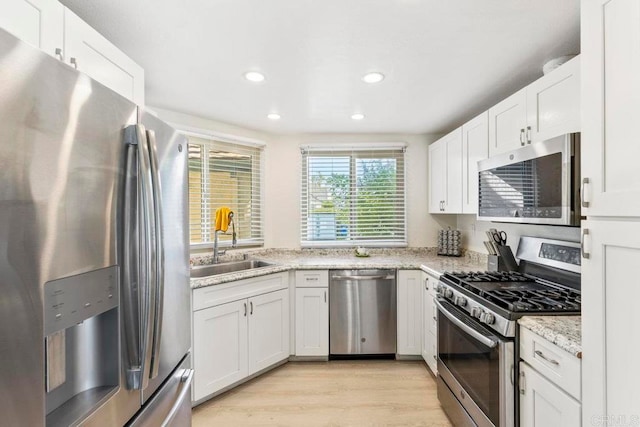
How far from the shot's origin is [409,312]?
297cm

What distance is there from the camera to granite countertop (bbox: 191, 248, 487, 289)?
2568mm

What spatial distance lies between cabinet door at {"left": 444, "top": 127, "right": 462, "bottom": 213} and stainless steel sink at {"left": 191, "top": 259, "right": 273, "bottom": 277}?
6.17 feet

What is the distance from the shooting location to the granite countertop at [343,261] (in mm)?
2568

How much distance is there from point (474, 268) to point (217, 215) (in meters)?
2.34

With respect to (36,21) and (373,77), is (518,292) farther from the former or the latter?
(36,21)

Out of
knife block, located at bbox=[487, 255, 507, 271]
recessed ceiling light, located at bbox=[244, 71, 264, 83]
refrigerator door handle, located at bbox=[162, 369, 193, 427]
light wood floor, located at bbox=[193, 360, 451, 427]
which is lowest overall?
light wood floor, located at bbox=[193, 360, 451, 427]

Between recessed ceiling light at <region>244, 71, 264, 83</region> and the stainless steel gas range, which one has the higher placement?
recessed ceiling light at <region>244, 71, 264, 83</region>

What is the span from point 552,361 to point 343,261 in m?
2.01

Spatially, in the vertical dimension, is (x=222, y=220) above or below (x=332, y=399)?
above

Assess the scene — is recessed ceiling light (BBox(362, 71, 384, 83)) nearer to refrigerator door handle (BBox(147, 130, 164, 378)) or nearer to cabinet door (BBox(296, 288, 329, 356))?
refrigerator door handle (BBox(147, 130, 164, 378))

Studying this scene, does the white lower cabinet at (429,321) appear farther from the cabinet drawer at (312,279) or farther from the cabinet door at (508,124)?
the cabinet door at (508,124)

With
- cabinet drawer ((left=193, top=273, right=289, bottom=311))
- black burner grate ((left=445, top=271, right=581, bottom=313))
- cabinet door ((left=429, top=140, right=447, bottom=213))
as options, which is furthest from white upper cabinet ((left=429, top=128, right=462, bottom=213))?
cabinet drawer ((left=193, top=273, right=289, bottom=311))

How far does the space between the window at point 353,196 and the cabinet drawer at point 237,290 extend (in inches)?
36.7

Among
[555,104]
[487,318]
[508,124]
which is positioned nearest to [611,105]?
[555,104]
